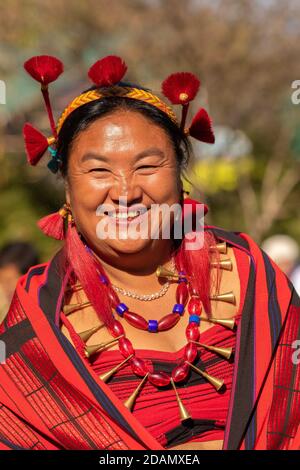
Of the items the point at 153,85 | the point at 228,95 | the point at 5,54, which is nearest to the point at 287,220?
the point at 228,95

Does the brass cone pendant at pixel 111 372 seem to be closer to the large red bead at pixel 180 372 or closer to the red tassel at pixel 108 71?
the large red bead at pixel 180 372

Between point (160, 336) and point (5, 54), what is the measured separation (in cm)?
687

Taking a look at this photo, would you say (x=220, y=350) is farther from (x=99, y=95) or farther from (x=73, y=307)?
(x=99, y=95)

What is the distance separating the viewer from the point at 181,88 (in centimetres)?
319

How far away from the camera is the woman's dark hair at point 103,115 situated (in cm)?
303

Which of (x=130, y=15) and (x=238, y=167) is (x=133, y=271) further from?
(x=238, y=167)

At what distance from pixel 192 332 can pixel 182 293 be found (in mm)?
182

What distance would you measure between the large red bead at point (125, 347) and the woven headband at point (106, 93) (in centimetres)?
75

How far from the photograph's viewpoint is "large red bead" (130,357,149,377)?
2.96 metres

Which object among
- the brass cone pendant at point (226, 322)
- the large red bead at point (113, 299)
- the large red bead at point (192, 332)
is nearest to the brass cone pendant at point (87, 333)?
the large red bead at point (113, 299)

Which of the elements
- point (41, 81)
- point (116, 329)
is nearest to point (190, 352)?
point (116, 329)

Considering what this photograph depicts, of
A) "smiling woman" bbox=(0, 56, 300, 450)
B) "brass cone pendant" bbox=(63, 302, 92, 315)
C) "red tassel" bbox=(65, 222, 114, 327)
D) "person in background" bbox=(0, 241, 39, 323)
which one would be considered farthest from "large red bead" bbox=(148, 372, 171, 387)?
"person in background" bbox=(0, 241, 39, 323)
